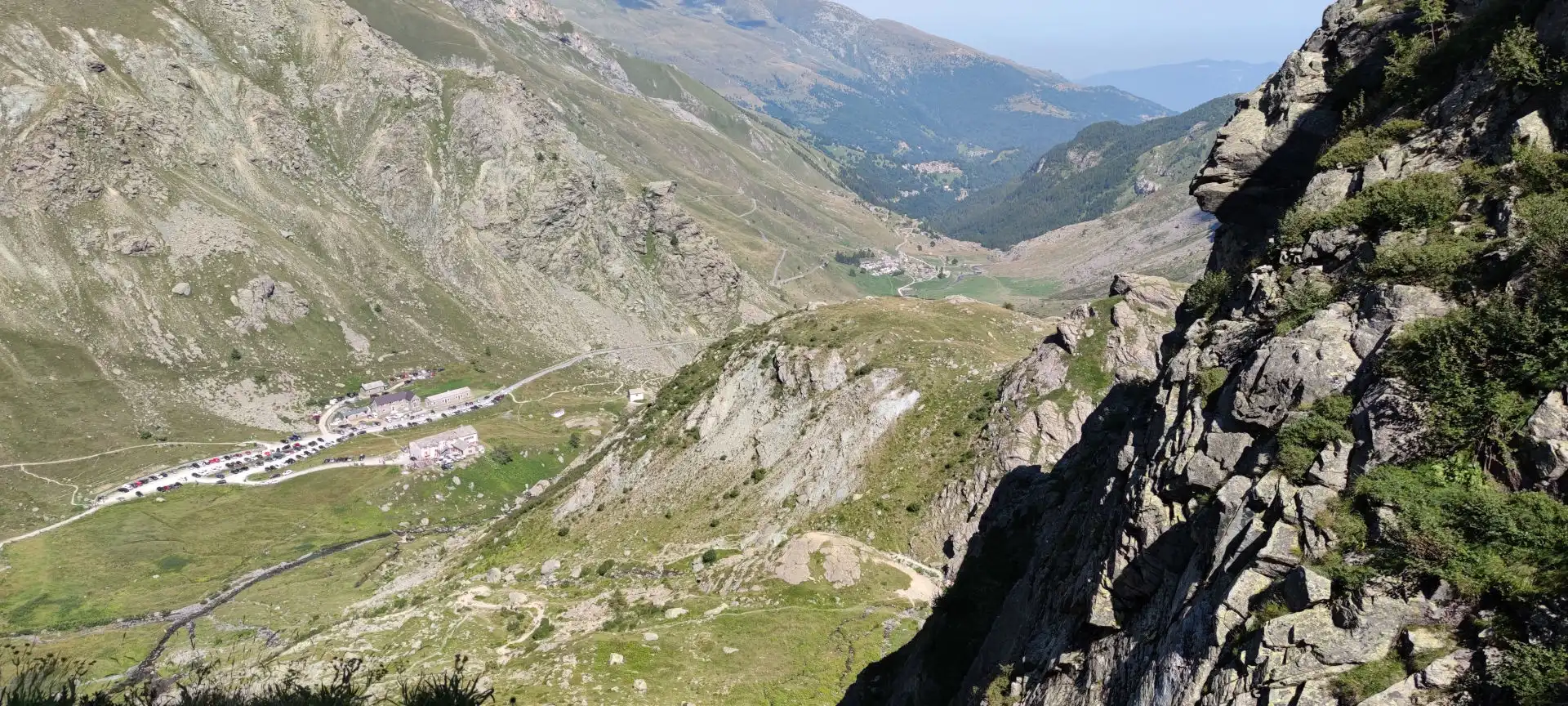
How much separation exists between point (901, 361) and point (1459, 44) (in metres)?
46.7

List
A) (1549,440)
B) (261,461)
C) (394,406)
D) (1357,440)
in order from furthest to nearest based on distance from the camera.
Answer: (394,406) < (261,461) < (1357,440) < (1549,440)

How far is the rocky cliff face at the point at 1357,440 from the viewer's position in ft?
42.5

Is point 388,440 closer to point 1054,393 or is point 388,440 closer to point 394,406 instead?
point 394,406

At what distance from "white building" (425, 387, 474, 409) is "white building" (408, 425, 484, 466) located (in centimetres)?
2635

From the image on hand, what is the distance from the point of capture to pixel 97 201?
570 ft

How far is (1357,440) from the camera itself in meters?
16.0

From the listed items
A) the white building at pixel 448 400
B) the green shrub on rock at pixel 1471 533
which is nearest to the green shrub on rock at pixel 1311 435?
the green shrub on rock at pixel 1471 533

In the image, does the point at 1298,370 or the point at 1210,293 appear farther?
the point at 1210,293

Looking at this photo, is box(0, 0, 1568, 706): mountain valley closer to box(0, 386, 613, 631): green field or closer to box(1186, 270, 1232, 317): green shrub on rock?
box(1186, 270, 1232, 317): green shrub on rock

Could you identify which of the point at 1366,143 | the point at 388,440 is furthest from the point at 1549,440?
the point at 388,440

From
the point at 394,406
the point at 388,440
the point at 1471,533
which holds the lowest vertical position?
the point at 388,440

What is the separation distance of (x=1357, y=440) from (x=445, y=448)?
5849 inches

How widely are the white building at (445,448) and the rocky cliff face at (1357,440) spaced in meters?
132

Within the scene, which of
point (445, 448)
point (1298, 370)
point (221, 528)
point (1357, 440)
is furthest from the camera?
point (445, 448)
